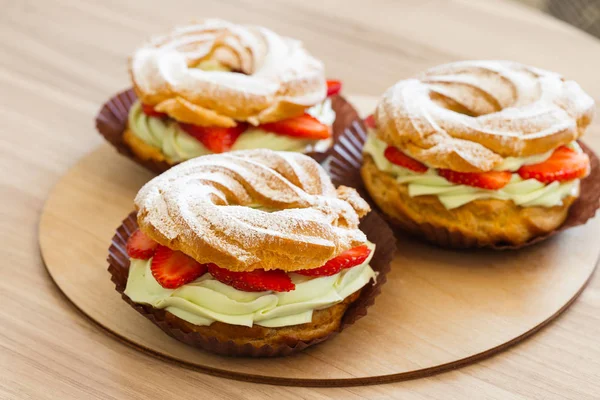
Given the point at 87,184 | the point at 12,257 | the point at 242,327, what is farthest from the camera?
the point at 87,184

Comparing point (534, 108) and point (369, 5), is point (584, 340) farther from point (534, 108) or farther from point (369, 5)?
point (369, 5)

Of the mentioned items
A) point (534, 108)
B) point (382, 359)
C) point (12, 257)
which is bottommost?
point (12, 257)

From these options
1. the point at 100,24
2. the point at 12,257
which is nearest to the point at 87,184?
the point at 12,257

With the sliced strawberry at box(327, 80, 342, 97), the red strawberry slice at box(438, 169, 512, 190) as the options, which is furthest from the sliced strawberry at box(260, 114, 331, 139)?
the red strawberry slice at box(438, 169, 512, 190)

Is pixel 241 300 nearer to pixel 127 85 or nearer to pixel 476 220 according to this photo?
pixel 476 220

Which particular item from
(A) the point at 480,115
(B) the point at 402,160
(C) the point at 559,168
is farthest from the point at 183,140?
(C) the point at 559,168

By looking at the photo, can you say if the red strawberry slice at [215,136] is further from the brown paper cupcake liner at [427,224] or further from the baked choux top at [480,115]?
the baked choux top at [480,115]

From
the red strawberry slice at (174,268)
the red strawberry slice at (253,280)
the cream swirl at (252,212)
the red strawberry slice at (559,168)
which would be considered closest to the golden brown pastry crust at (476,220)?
the red strawberry slice at (559,168)
